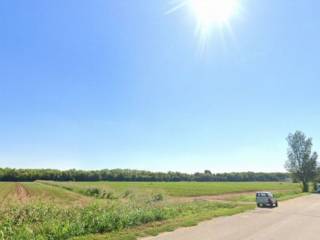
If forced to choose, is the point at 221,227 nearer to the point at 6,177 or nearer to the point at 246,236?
the point at 246,236

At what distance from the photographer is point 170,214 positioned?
74.1 feet

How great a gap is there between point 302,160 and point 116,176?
81601 mm

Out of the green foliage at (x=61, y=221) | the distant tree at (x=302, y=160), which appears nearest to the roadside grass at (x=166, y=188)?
the distant tree at (x=302, y=160)

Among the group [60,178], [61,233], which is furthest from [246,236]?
[60,178]

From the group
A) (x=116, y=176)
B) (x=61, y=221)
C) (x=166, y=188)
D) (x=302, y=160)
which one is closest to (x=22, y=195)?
(x=61, y=221)

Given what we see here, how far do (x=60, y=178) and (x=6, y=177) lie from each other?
1848 cm

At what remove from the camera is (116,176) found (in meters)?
146

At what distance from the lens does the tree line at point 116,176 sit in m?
129

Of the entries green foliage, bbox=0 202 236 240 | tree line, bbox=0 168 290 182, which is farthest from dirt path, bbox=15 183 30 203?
tree line, bbox=0 168 290 182

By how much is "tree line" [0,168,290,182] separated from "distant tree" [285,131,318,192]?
5046 cm

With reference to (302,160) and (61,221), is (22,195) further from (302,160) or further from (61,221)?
(302,160)

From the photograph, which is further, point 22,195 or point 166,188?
point 166,188

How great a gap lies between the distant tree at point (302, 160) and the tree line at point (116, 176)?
166ft

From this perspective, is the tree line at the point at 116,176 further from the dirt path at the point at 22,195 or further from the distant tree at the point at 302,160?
the dirt path at the point at 22,195
